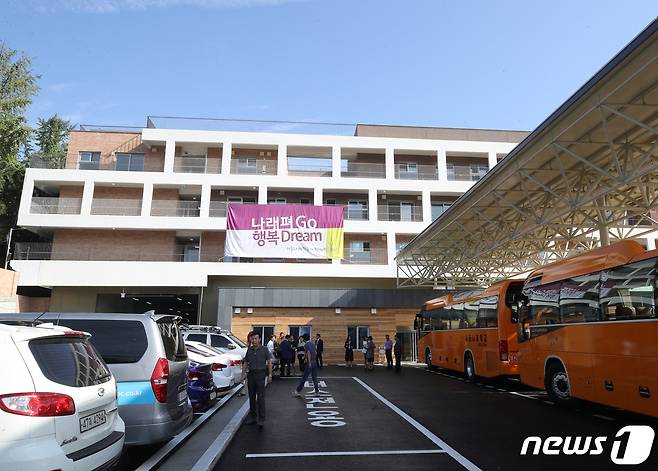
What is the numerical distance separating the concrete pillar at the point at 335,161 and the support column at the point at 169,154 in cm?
1180

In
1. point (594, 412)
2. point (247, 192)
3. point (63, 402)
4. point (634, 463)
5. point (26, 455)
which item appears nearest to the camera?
point (26, 455)

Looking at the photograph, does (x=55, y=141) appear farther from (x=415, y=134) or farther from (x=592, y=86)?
(x=592, y=86)

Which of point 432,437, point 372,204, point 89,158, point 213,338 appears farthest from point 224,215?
point 432,437

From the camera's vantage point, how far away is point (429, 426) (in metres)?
8.36

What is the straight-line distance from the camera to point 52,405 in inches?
142

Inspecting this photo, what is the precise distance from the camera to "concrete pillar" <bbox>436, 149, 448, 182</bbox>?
35.1 meters

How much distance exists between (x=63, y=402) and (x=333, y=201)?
32160 mm

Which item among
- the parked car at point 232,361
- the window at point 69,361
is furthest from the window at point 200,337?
the window at point 69,361

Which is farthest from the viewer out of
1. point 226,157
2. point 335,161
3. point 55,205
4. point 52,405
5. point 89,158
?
point 89,158

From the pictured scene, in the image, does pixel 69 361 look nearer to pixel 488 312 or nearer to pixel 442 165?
pixel 488 312

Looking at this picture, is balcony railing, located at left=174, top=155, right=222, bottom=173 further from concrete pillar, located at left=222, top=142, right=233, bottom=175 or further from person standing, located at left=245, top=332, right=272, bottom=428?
person standing, located at left=245, top=332, right=272, bottom=428

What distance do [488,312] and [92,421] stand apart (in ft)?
42.9

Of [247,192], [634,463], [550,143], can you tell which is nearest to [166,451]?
[634,463]

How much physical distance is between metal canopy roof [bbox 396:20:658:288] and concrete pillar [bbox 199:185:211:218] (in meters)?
14.0
